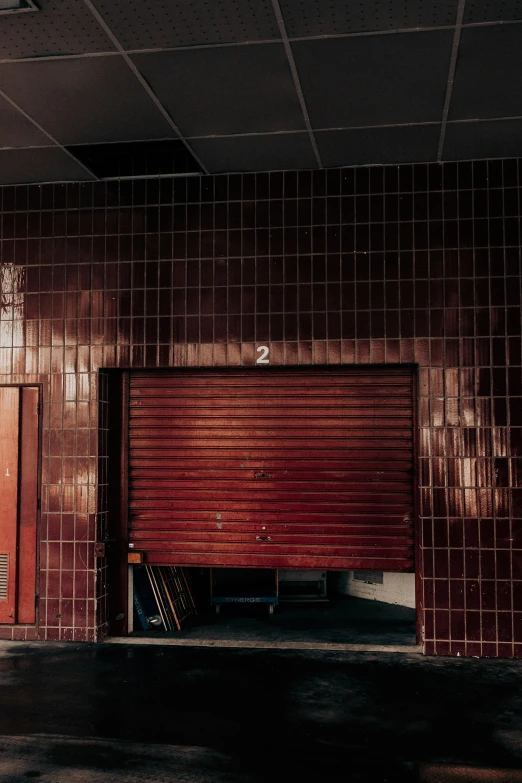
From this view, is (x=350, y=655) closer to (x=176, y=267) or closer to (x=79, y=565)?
(x=79, y=565)

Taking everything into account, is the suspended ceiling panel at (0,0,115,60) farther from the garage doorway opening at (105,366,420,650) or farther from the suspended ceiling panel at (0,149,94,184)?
the garage doorway opening at (105,366,420,650)

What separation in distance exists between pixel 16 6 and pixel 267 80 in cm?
165

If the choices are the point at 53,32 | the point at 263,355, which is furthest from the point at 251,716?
the point at 53,32

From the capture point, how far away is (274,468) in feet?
20.7

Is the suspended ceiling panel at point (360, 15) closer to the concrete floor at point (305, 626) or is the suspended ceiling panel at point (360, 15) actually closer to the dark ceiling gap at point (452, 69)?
the dark ceiling gap at point (452, 69)

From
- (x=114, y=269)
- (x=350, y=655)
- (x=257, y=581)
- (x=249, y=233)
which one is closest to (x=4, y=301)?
(x=114, y=269)

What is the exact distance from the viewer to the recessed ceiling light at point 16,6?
3.95 metres

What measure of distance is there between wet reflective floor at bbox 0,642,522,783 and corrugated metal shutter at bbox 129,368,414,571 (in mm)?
885

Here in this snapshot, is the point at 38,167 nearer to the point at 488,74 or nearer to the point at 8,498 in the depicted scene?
the point at 8,498

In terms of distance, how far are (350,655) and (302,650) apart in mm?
421

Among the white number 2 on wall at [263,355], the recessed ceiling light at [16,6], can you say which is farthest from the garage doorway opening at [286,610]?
the recessed ceiling light at [16,6]

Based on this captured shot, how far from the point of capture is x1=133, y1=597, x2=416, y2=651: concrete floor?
6.23m

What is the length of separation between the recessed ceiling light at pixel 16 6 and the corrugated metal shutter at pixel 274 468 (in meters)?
3.24

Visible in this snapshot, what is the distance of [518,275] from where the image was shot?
19.4 feet
